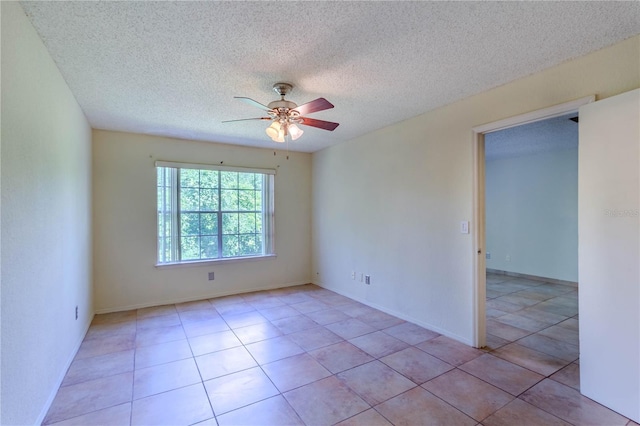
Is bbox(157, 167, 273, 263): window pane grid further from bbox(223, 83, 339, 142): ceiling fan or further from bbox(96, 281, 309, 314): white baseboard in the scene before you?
bbox(223, 83, 339, 142): ceiling fan

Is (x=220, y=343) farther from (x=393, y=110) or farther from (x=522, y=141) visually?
(x=522, y=141)

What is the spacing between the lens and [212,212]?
464 cm

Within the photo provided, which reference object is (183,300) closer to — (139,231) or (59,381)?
(139,231)

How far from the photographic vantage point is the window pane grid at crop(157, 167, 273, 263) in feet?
14.2

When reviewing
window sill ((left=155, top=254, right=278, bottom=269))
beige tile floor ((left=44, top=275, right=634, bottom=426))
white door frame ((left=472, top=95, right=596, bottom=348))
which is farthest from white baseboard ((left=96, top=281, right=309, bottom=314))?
white door frame ((left=472, top=95, right=596, bottom=348))

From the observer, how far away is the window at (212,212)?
4.33 m

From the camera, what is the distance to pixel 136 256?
412 cm

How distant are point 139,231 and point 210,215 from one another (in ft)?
3.19

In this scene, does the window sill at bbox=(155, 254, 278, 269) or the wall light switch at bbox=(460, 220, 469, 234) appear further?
the window sill at bbox=(155, 254, 278, 269)

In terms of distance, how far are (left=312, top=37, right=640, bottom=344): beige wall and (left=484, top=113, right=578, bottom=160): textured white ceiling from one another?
1140 millimetres

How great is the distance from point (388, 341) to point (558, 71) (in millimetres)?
2761

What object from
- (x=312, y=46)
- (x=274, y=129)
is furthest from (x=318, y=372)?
(x=312, y=46)

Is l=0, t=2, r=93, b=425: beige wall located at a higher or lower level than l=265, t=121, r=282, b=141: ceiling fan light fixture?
lower

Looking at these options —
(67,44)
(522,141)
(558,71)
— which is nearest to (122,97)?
(67,44)
